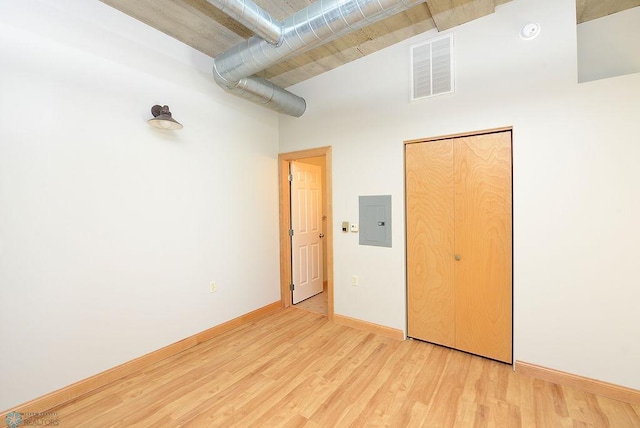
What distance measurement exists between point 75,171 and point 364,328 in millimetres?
3065

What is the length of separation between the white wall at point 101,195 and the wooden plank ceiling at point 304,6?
0.17 metres

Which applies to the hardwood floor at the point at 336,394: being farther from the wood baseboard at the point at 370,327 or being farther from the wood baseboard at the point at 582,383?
the wood baseboard at the point at 370,327

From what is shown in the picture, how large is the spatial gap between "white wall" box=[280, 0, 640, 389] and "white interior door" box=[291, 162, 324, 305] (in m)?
1.73

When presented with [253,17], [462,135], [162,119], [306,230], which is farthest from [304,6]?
[306,230]

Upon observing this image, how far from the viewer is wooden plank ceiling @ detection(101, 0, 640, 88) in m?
2.13

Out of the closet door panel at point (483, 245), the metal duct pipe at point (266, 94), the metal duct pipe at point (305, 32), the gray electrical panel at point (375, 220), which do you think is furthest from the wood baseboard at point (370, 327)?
the metal duct pipe at point (305, 32)

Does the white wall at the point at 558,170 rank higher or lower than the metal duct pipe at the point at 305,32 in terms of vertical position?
lower

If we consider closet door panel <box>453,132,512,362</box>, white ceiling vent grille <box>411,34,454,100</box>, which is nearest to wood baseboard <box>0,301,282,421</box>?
closet door panel <box>453,132,512,362</box>

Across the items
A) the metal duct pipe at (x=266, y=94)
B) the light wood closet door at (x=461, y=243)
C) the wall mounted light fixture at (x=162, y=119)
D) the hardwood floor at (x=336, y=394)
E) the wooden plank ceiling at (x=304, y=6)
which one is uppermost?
the wooden plank ceiling at (x=304, y=6)

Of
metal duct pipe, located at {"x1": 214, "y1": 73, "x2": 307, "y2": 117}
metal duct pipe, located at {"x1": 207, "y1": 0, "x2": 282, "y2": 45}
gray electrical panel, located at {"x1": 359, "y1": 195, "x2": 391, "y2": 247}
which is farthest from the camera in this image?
gray electrical panel, located at {"x1": 359, "y1": 195, "x2": 391, "y2": 247}

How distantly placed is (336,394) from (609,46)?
362 cm

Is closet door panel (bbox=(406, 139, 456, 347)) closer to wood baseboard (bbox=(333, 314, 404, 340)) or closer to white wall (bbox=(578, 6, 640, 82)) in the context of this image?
wood baseboard (bbox=(333, 314, 404, 340))

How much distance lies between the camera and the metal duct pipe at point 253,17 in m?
1.75

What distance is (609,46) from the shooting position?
7.18 feet
